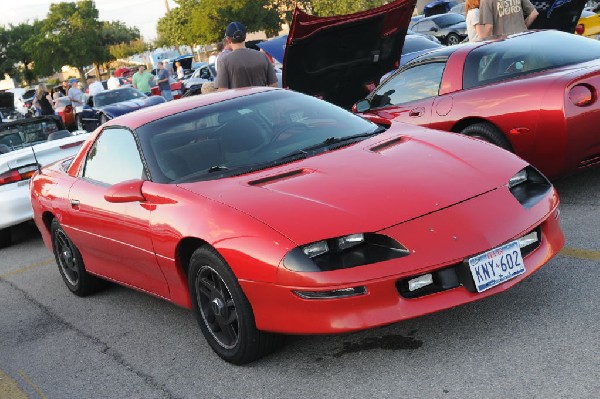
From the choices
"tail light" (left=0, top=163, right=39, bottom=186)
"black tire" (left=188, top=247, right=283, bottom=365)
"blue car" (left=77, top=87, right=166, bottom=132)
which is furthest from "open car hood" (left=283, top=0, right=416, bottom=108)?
"blue car" (left=77, top=87, right=166, bottom=132)

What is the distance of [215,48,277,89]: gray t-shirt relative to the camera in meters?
8.61

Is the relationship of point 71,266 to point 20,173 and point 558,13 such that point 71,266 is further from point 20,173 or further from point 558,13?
point 558,13

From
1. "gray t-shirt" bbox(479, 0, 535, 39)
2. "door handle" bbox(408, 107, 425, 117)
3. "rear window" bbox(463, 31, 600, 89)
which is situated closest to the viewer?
"rear window" bbox(463, 31, 600, 89)

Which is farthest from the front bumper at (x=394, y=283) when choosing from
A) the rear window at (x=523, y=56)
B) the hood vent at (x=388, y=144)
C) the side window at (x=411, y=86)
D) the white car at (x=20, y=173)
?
the white car at (x=20, y=173)

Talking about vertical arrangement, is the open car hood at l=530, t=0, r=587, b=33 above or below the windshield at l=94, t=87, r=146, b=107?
above

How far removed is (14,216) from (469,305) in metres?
5.95

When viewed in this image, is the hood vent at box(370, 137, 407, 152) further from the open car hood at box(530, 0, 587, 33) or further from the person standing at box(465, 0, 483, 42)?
the open car hood at box(530, 0, 587, 33)

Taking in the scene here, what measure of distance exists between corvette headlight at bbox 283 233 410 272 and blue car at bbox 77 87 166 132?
14647mm

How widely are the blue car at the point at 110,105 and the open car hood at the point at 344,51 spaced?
9948 millimetres

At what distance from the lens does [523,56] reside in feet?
21.9

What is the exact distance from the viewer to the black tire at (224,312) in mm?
3967

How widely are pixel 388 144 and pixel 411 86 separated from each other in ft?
9.38

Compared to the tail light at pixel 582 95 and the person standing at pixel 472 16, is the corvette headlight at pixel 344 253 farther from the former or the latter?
the person standing at pixel 472 16

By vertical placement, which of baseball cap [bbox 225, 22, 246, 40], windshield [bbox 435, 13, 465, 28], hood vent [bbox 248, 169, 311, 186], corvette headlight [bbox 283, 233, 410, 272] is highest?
baseball cap [bbox 225, 22, 246, 40]
